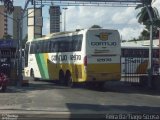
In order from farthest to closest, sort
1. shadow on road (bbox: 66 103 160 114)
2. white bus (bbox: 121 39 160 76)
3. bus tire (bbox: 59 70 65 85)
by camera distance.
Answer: white bus (bbox: 121 39 160 76) < bus tire (bbox: 59 70 65 85) < shadow on road (bbox: 66 103 160 114)

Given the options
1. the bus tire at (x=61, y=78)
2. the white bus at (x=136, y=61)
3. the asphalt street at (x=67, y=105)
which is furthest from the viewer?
the white bus at (x=136, y=61)

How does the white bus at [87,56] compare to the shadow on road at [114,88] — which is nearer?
the shadow on road at [114,88]

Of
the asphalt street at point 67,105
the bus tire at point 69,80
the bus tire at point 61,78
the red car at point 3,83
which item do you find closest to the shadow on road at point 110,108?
the asphalt street at point 67,105

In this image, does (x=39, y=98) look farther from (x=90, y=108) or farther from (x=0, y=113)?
(x=0, y=113)

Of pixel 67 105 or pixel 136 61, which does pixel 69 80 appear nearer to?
pixel 136 61

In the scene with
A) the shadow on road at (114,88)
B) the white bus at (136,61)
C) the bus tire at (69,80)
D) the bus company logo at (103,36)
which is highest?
the bus company logo at (103,36)

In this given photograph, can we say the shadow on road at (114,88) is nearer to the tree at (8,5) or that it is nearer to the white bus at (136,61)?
the white bus at (136,61)

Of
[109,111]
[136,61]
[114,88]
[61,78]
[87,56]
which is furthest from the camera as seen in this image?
Answer: [136,61]

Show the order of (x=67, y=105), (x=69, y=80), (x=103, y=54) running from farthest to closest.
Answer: (x=69, y=80)
(x=103, y=54)
(x=67, y=105)

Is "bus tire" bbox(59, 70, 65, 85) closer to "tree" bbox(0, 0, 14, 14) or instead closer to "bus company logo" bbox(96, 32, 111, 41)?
"bus company logo" bbox(96, 32, 111, 41)

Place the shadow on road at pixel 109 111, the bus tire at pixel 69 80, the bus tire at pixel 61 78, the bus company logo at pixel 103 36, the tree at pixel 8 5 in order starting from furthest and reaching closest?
the bus tire at pixel 61 78, the bus tire at pixel 69 80, the bus company logo at pixel 103 36, the tree at pixel 8 5, the shadow on road at pixel 109 111

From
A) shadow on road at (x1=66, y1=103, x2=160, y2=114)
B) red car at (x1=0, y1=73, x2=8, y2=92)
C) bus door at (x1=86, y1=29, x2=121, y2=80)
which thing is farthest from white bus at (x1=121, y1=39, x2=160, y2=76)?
shadow on road at (x1=66, y1=103, x2=160, y2=114)

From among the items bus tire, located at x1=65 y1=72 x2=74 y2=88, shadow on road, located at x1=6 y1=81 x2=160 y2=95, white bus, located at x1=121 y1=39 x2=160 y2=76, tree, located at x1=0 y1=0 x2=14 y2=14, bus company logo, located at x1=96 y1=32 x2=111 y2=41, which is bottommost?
shadow on road, located at x1=6 y1=81 x2=160 y2=95

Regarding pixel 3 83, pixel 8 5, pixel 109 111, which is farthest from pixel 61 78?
pixel 8 5
